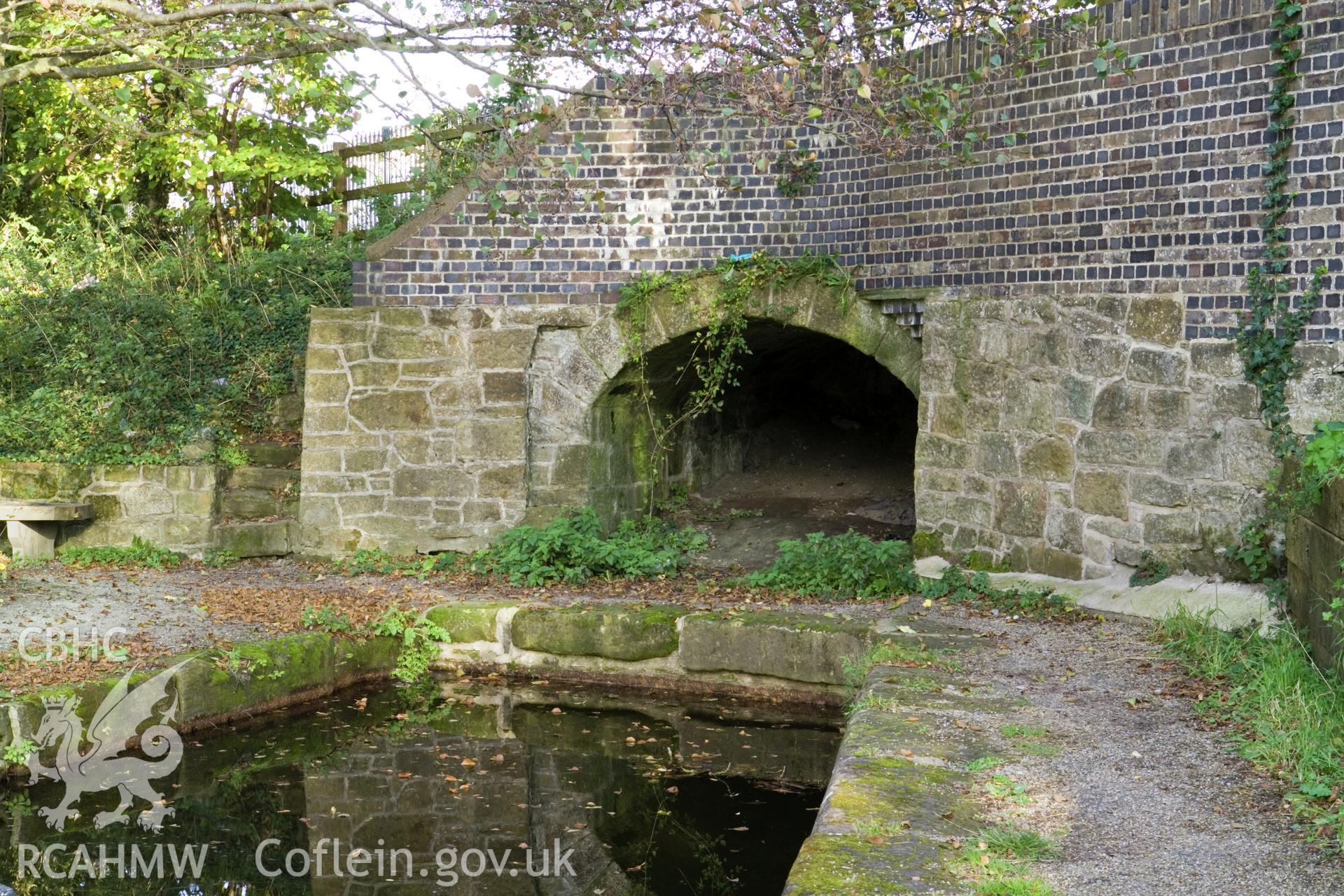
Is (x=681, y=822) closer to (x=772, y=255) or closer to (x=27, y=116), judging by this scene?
(x=772, y=255)

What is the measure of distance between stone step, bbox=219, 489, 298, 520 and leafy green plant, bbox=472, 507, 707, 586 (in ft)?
5.71

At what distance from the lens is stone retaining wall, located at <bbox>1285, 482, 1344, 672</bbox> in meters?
4.76

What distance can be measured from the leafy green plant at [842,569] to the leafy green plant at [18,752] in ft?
14.7

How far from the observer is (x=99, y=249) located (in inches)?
444

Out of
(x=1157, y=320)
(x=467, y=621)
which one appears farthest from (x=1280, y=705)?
(x=467, y=621)

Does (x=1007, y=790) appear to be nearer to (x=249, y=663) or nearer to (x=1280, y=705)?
(x=1280, y=705)

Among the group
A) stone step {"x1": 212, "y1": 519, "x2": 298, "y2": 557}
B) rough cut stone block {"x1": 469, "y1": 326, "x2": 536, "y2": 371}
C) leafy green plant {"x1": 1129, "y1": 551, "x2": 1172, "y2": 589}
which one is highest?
rough cut stone block {"x1": 469, "y1": 326, "x2": 536, "y2": 371}

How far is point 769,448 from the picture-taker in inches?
483

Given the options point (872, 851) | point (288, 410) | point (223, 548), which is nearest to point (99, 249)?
point (288, 410)

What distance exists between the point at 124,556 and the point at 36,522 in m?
0.69

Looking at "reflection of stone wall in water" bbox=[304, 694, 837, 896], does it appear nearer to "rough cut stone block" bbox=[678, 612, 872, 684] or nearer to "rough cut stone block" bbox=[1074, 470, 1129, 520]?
"rough cut stone block" bbox=[678, 612, 872, 684]

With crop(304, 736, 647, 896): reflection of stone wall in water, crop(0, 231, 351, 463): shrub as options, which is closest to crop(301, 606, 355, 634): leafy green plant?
crop(304, 736, 647, 896): reflection of stone wall in water

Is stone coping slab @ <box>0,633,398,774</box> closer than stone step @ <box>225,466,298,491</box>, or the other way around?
stone coping slab @ <box>0,633,398,774</box>

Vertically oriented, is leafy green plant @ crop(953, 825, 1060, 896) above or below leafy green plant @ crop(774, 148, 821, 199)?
below
